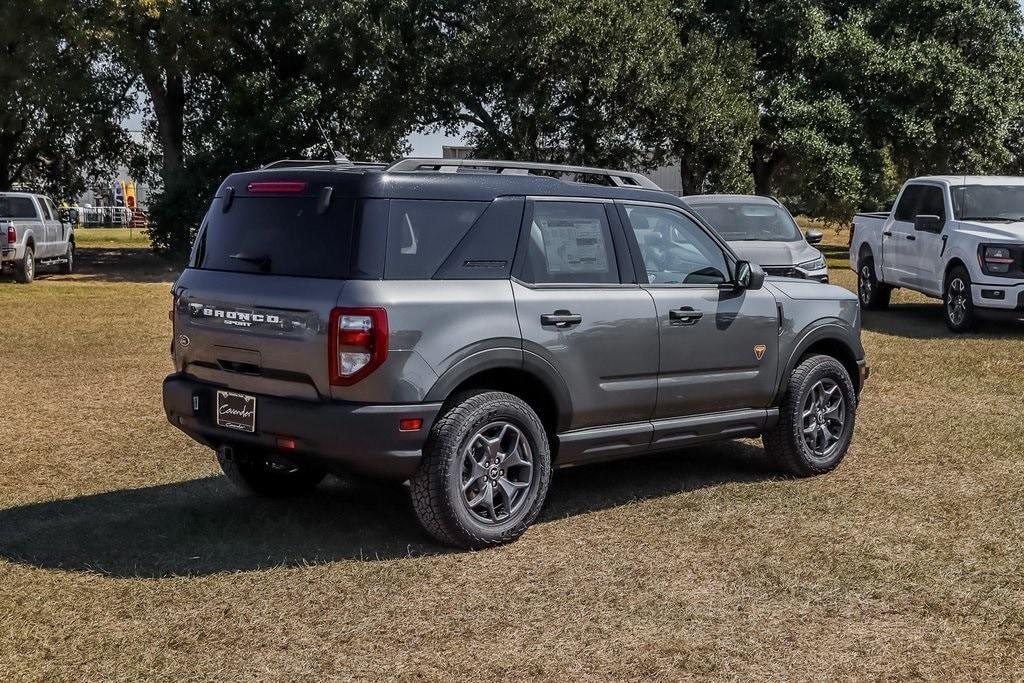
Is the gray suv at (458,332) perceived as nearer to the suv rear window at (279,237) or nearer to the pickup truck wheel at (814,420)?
the suv rear window at (279,237)

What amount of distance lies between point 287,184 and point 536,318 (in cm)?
140

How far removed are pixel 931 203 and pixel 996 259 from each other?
1.88m

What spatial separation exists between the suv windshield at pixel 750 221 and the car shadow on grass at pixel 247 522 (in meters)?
7.82

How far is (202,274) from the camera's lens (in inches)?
257

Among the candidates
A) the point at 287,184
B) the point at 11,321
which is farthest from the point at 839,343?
the point at 11,321

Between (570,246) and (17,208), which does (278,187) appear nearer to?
(570,246)

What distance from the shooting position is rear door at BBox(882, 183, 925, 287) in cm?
1719

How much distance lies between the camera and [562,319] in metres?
6.41

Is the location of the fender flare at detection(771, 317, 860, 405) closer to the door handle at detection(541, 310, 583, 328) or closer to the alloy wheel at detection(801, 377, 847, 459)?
the alloy wheel at detection(801, 377, 847, 459)

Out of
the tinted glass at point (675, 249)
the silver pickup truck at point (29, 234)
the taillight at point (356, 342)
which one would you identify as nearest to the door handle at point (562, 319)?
the tinted glass at point (675, 249)

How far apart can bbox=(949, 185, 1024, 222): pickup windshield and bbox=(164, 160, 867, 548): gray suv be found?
9703 mm

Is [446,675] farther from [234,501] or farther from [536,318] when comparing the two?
[234,501]

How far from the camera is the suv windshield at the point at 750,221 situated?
1565 centimetres

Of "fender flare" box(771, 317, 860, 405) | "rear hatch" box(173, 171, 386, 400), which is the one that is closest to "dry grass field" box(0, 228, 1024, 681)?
"fender flare" box(771, 317, 860, 405)
